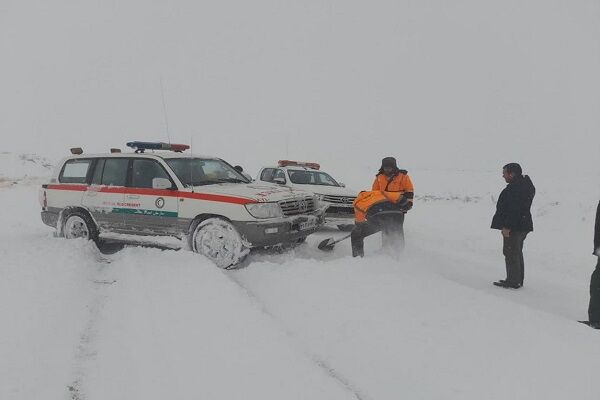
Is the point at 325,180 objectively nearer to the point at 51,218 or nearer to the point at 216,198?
the point at 216,198

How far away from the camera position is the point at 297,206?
7.48m

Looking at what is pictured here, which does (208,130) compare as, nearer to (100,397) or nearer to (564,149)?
(564,149)

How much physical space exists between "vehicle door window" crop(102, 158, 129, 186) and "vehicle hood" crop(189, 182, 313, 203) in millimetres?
1579

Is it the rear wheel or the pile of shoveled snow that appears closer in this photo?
the rear wheel

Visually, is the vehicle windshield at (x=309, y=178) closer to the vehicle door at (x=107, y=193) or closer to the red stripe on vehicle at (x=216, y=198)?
the red stripe on vehicle at (x=216, y=198)

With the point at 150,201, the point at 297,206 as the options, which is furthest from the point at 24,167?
the point at 297,206

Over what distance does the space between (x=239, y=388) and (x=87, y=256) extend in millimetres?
5075

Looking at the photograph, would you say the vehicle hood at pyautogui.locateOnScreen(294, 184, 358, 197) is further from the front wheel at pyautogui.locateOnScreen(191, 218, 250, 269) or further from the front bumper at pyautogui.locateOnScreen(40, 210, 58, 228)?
the front bumper at pyautogui.locateOnScreen(40, 210, 58, 228)

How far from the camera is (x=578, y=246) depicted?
30.4 feet

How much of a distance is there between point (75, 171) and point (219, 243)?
3.59 meters

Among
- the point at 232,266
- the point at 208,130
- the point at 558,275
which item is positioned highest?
the point at 208,130

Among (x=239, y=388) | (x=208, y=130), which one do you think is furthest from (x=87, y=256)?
(x=208, y=130)

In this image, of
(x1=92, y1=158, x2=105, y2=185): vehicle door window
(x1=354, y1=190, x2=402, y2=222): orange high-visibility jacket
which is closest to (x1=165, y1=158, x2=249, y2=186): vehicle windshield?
(x1=92, y1=158, x2=105, y2=185): vehicle door window

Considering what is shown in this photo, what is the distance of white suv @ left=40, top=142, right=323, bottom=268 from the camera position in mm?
6902
